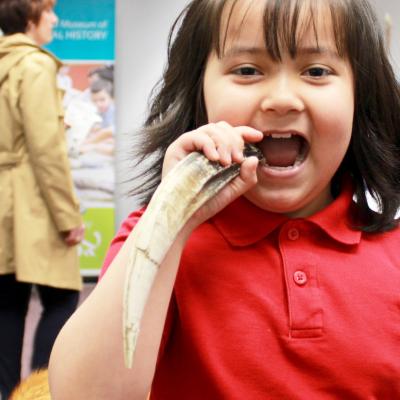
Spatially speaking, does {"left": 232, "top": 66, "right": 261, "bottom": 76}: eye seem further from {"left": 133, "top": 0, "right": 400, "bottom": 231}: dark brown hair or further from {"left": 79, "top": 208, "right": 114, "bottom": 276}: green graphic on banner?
{"left": 79, "top": 208, "right": 114, "bottom": 276}: green graphic on banner

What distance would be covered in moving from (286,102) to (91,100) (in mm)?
3917

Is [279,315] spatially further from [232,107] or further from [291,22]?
[291,22]

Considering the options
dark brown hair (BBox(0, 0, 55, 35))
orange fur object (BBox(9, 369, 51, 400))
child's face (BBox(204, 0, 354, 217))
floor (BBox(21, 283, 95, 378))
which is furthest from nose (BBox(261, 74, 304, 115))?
floor (BBox(21, 283, 95, 378))

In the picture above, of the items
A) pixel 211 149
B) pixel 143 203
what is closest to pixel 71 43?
pixel 143 203

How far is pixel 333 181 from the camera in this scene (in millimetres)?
1144

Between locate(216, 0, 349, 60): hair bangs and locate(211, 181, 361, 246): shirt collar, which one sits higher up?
locate(216, 0, 349, 60): hair bangs

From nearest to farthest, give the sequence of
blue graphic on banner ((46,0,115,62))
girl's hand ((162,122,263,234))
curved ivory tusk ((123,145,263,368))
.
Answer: curved ivory tusk ((123,145,263,368)), girl's hand ((162,122,263,234)), blue graphic on banner ((46,0,115,62))

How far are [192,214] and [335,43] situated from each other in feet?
1.08

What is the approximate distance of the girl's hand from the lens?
2.82 feet

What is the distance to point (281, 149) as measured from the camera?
0.96m

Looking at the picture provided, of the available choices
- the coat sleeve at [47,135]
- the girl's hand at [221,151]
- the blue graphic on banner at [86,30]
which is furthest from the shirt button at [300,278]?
the blue graphic on banner at [86,30]

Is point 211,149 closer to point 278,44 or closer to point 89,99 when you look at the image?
point 278,44

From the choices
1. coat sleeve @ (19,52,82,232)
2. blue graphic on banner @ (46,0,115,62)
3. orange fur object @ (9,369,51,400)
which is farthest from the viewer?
blue graphic on banner @ (46,0,115,62)

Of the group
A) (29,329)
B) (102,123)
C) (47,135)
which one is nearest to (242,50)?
(47,135)
